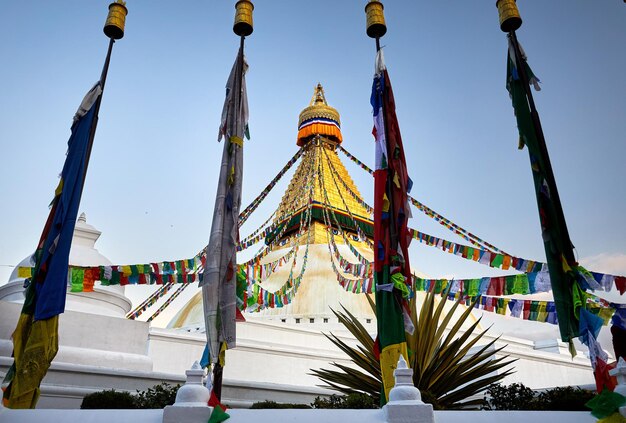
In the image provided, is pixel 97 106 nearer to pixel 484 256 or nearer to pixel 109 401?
pixel 109 401

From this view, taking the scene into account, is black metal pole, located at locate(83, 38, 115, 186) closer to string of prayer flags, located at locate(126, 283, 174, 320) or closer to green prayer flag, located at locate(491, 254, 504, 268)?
string of prayer flags, located at locate(126, 283, 174, 320)

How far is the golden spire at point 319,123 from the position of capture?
2561 cm

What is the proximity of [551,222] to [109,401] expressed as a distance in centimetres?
625

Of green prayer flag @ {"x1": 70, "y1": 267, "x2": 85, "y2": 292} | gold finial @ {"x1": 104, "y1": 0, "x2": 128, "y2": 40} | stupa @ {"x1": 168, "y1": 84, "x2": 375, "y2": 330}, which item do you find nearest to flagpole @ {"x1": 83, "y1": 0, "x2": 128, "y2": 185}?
gold finial @ {"x1": 104, "y1": 0, "x2": 128, "y2": 40}

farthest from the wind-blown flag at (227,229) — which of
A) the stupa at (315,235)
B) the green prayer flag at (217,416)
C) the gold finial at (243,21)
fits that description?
the stupa at (315,235)

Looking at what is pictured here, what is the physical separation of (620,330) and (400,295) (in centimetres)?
255

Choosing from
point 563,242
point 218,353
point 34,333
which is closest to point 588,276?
point 563,242

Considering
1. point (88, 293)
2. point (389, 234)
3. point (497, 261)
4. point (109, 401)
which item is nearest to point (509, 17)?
point (389, 234)

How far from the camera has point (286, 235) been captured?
23.8 m

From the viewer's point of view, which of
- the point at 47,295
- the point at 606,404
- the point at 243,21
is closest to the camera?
the point at 606,404

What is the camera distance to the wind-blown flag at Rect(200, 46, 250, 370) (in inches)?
261

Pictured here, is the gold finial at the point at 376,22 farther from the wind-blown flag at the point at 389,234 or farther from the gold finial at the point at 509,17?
the gold finial at the point at 509,17

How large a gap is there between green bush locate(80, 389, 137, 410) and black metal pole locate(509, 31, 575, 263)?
5997 millimetres

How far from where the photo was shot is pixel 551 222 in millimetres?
6676
